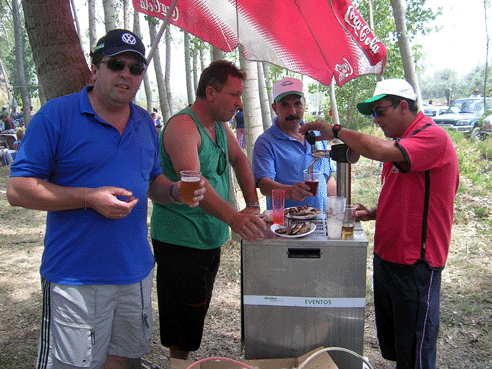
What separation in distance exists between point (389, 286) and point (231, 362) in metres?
1.15

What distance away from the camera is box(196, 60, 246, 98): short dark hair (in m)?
2.72

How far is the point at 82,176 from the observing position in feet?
6.44

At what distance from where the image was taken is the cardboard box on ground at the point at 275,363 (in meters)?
1.88

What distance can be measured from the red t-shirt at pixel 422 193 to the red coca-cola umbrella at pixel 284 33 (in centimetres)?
101

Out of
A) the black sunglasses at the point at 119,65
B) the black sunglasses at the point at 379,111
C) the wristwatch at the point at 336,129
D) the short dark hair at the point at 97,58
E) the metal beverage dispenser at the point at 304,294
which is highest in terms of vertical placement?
the short dark hair at the point at 97,58

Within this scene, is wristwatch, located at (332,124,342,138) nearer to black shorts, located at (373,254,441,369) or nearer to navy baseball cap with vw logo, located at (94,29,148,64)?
black shorts, located at (373,254,441,369)

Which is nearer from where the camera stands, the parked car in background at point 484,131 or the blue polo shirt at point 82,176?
the blue polo shirt at point 82,176

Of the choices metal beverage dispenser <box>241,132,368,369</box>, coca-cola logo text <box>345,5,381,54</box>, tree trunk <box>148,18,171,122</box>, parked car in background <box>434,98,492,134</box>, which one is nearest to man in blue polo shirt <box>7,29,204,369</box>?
metal beverage dispenser <box>241,132,368,369</box>

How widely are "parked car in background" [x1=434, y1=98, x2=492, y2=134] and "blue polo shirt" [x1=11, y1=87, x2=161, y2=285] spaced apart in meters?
15.1

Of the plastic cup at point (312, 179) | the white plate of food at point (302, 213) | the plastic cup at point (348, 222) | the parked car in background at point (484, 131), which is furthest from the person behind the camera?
the parked car in background at point (484, 131)

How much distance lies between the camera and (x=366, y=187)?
9492 millimetres

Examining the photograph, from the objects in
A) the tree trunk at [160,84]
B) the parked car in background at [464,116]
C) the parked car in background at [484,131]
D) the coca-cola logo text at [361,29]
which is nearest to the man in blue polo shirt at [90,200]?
the coca-cola logo text at [361,29]

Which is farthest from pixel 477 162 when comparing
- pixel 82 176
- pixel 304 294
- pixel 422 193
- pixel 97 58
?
pixel 82 176

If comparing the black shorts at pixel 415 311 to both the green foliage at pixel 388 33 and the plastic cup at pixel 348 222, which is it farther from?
the green foliage at pixel 388 33
